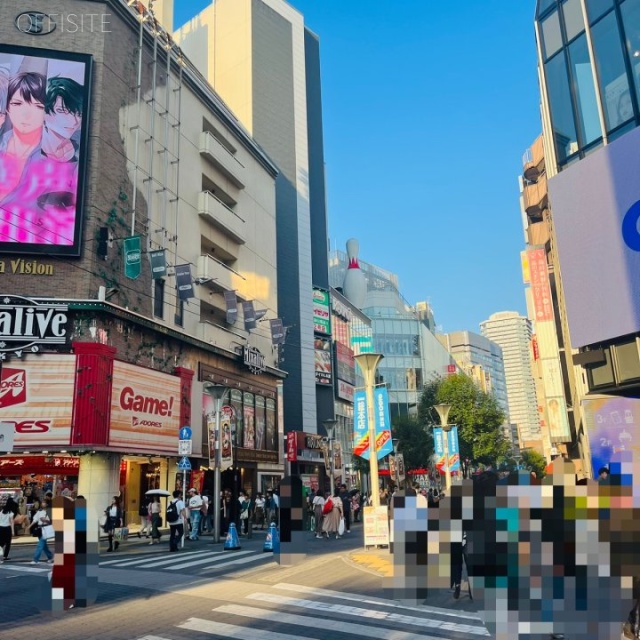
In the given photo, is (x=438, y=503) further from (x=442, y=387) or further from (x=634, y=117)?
(x=442, y=387)

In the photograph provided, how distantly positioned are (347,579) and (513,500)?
429 inches

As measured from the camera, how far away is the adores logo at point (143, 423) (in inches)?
1073

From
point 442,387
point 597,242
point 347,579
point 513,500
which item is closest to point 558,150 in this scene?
point 597,242

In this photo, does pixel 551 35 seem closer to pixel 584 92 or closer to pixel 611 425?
pixel 584 92

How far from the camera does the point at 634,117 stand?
721 inches

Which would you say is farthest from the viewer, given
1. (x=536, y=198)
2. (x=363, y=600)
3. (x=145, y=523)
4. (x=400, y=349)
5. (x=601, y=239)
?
(x=400, y=349)

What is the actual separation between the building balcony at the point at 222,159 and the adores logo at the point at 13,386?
19068 millimetres

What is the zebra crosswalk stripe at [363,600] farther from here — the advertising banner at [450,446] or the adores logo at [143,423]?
the advertising banner at [450,446]

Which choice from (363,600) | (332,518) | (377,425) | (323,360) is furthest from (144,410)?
(323,360)

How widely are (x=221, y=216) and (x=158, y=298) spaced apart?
30.9 feet

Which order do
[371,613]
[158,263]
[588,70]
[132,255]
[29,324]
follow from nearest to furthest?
[371,613] < [588,70] < [29,324] < [132,255] < [158,263]

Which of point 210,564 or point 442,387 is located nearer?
point 210,564

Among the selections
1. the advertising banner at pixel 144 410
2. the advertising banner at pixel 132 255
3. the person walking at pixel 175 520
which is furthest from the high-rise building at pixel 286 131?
the person walking at pixel 175 520

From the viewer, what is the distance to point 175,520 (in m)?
19.8
